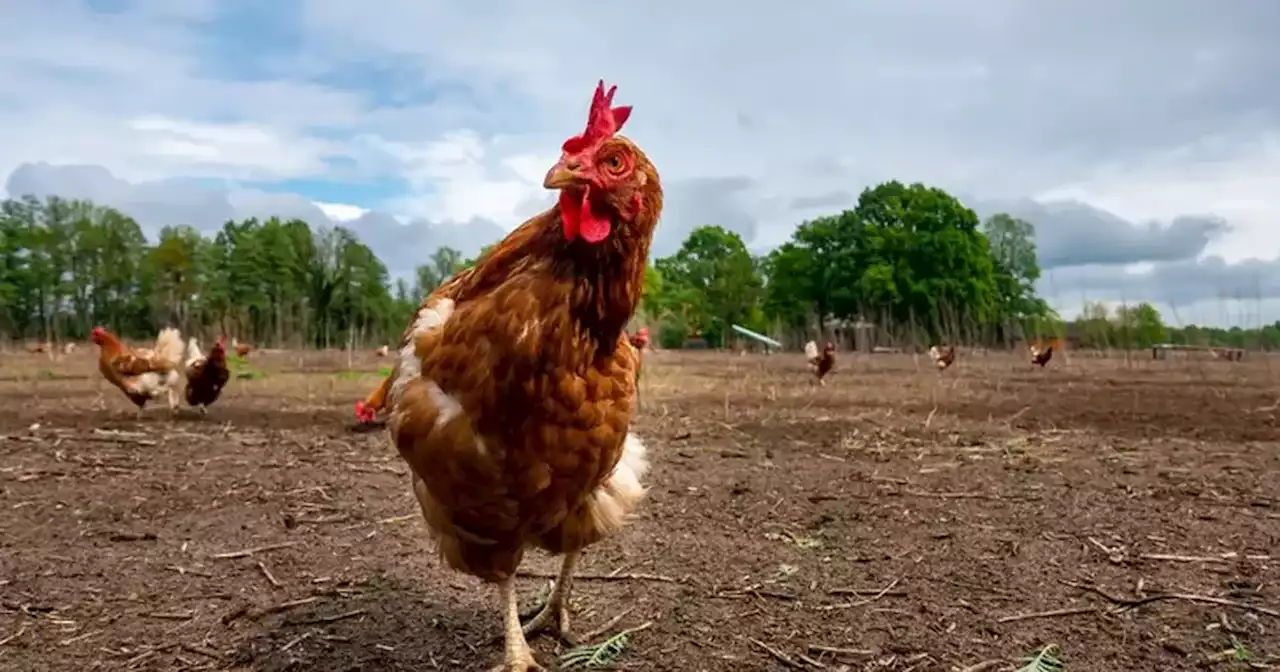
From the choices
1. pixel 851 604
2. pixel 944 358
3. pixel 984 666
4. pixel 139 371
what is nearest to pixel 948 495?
pixel 851 604

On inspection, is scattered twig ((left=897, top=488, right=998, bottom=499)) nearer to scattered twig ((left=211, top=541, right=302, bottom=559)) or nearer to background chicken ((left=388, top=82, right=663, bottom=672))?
background chicken ((left=388, top=82, right=663, bottom=672))

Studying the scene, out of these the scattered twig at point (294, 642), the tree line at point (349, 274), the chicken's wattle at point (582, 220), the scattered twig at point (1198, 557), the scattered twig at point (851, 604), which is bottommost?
the scattered twig at point (294, 642)

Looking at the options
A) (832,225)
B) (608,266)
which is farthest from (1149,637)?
(832,225)

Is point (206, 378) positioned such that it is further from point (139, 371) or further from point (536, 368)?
point (536, 368)

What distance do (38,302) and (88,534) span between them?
44.5 m

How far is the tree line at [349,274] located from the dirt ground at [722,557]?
2774 centimetres

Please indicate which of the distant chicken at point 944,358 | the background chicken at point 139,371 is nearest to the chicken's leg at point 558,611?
the background chicken at point 139,371

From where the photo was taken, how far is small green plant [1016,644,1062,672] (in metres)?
2.80

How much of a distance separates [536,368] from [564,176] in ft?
1.90

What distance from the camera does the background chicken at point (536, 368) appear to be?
256cm

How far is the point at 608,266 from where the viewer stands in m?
2.60

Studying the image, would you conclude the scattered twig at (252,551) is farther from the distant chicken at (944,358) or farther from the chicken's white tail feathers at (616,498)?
the distant chicken at (944,358)

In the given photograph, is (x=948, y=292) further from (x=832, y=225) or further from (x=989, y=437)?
(x=989, y=437)

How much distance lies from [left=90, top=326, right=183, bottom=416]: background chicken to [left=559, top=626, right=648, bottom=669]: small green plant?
8.36m
